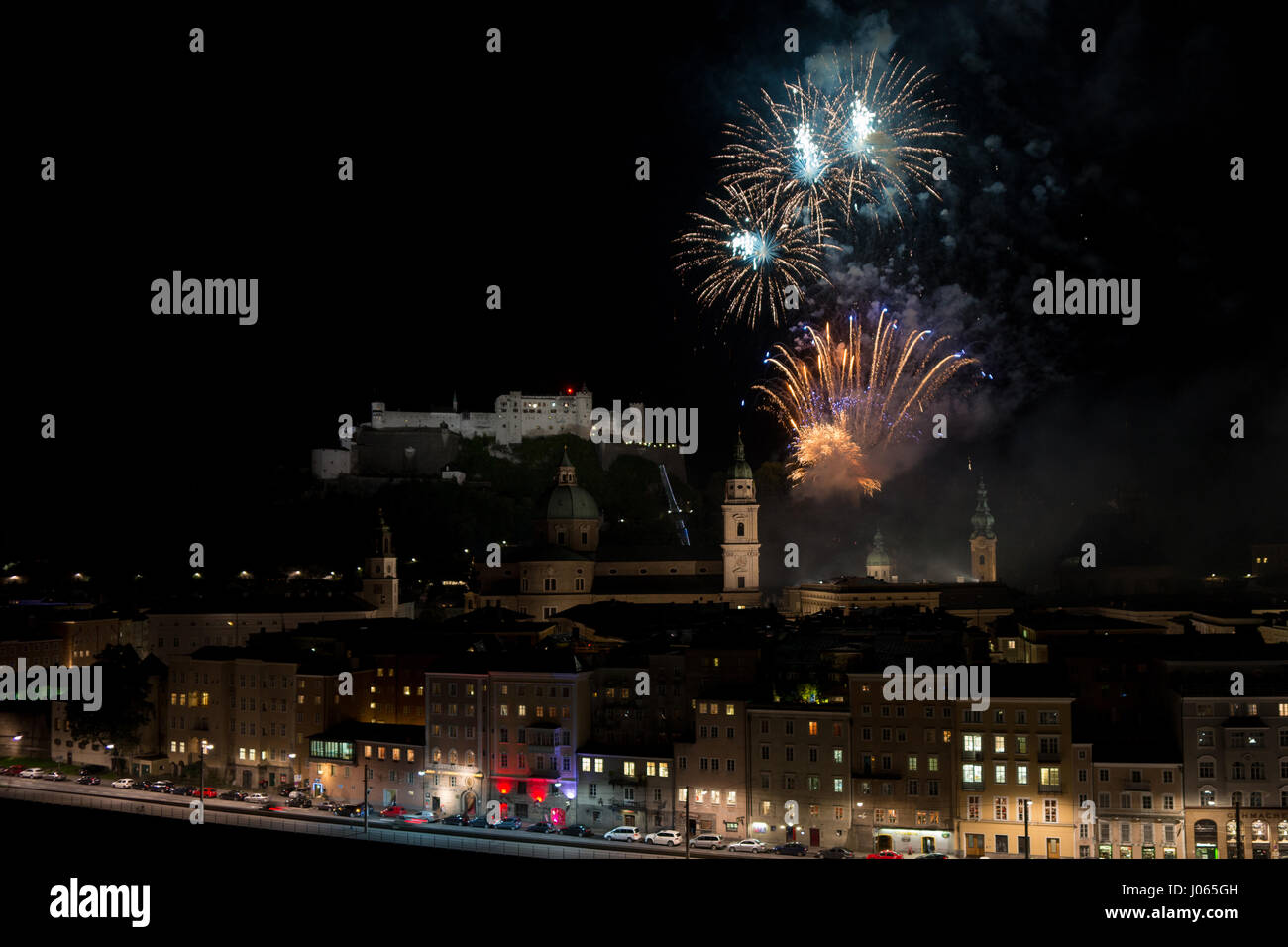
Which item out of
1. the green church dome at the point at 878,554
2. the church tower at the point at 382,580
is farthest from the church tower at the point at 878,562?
the church tower at the point at 382,580

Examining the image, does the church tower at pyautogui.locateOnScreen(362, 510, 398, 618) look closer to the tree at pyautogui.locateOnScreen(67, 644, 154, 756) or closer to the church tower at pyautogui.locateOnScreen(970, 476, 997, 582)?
the tree at pyautogui.locateOnScreen(67, 644, 154, 756)

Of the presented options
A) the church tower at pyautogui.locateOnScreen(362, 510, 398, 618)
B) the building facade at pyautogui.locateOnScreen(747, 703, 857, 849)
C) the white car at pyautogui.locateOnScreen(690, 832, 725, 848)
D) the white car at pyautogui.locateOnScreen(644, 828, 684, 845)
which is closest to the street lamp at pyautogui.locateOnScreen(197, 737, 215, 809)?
the white car at pyautogui.locateOnScreen(644, 828, 684, 845)

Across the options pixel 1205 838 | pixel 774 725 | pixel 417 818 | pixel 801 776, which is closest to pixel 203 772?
pixel 417 818

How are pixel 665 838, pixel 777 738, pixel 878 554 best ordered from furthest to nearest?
pixel 878 554
pixel 777 738
pixel 665 838

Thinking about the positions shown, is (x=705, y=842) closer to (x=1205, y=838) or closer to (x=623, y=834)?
(x=623, y=834)

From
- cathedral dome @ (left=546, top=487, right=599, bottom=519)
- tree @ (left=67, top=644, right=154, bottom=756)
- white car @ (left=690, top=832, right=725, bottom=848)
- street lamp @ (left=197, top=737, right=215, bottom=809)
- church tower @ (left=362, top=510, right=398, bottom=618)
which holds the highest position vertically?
cathedral dome @ (left=546, top=487, right=599, bottom=519)
